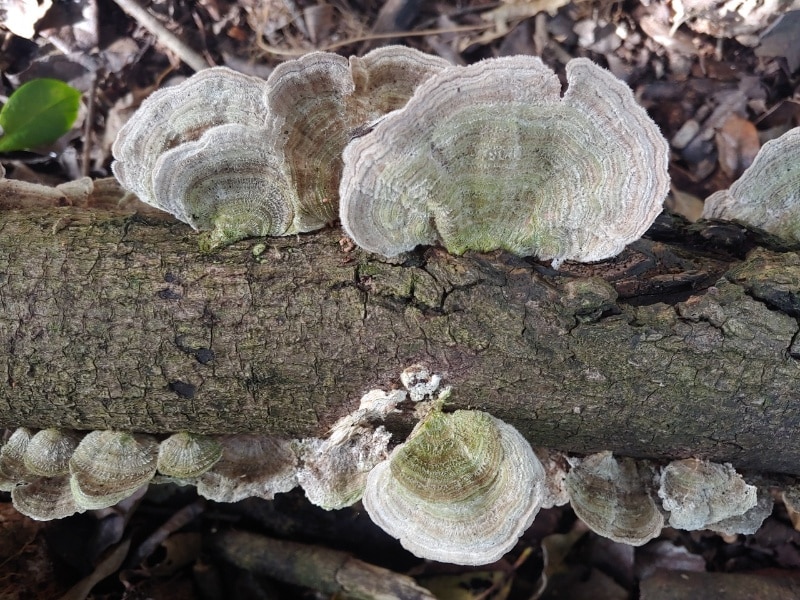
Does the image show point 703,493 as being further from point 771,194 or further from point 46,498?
point 46,498

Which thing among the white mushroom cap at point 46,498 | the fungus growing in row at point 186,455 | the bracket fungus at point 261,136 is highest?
the bracket fungus at point 261,136

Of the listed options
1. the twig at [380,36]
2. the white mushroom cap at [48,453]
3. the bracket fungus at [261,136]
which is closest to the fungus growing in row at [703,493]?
the bracket fungus at [261,136]

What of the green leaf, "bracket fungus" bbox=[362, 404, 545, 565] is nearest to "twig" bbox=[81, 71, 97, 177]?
the green leaf

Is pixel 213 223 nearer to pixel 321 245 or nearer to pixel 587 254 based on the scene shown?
pixel 321 245

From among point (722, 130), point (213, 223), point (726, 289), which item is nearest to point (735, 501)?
point (726, 289)

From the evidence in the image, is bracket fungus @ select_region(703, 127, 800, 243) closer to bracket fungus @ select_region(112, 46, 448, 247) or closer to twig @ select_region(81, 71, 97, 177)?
bracket fungus @ select_region(112, 46, 448, 247)

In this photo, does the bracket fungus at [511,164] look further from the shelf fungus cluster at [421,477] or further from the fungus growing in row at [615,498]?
the fungus growing in row at [615,498]
